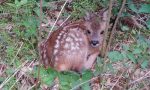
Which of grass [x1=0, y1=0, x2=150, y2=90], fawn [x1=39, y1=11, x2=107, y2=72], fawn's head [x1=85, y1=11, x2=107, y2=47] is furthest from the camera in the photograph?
fawn's head [x1=85, y1=11, x2=107, y2=47]

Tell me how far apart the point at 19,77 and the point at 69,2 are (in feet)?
5.09

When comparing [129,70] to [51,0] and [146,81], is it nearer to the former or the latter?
[146,81]

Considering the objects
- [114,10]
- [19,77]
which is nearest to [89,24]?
[114,10]

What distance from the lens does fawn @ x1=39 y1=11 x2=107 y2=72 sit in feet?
14.8

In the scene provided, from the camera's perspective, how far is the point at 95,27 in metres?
4.79

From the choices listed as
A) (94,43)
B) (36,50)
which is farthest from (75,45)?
(36,50)

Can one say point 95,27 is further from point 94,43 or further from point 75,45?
point 75,45

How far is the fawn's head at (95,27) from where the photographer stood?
474 cm

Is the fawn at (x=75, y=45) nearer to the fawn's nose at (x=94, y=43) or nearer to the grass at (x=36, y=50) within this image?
the fawn's nose at (x=94, y=43)

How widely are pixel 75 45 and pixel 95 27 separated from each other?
0.36 meters

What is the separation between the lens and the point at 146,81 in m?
4.70

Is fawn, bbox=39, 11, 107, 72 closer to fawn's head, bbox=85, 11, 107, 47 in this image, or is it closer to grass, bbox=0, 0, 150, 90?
fawn's head, bbox=85, 11, 107, 47

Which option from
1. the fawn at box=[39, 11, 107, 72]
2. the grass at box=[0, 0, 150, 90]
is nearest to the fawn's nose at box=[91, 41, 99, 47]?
the fawn at box=[39, 11, 107, 72]

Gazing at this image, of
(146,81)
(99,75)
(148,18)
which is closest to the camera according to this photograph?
(99,75)
